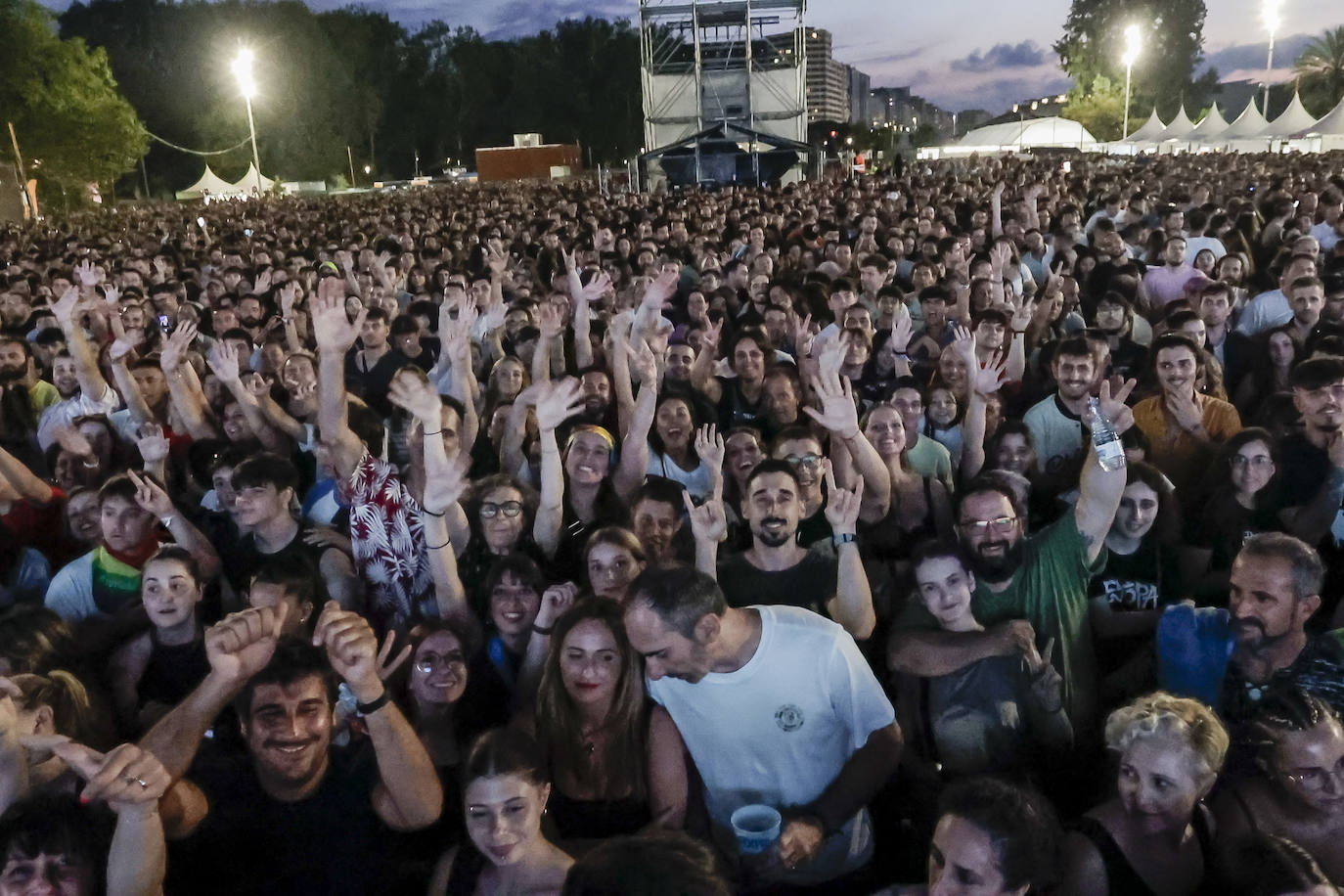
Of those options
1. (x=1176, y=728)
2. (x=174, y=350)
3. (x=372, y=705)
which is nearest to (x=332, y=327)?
(x=174, y=350)

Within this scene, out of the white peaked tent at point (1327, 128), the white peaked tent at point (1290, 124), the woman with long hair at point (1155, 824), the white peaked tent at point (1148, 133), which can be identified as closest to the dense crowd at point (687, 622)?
the woman with long hair at point (1155, 824)

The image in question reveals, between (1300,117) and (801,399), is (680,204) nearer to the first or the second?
(801,399)

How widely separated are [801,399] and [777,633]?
9.53 ft

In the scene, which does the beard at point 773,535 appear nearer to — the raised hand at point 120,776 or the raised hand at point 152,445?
the raised hand at point 120,776

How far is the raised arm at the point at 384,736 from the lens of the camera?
2482mm

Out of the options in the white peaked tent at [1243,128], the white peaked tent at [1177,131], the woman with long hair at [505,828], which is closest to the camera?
the woman with long hair at [505,828]

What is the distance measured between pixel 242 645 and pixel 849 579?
5.79ft

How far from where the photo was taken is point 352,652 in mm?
2477

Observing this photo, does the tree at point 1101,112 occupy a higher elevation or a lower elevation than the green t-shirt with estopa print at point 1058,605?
higher

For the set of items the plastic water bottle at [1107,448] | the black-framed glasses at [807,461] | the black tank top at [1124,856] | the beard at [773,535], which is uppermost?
the plastic water bottle at [1107,448]

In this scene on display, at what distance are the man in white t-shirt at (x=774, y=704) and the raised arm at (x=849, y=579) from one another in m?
0.47

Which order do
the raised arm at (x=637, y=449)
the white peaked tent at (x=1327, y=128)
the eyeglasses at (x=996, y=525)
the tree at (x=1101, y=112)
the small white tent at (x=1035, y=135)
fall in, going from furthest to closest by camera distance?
1. the tree at (x=1101, y=112)
2. the small white tent at (x=1035, y=135)
3. the white peaked tent at (x=1327, y=128)
4. the raised arm at (x=637, y=449)
5. the eyeglasses at (x=996, y=525)

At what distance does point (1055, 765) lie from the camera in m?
2.86

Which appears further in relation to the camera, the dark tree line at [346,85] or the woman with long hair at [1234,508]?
the dark tree line at [346,85]
